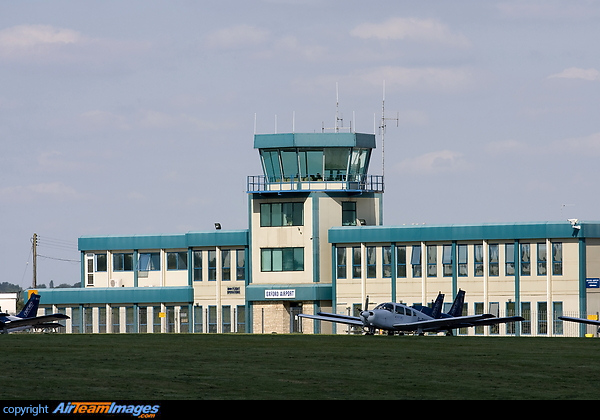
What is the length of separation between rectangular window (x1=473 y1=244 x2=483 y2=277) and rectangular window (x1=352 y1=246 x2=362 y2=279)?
847cm

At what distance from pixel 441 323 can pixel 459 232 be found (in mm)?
17916

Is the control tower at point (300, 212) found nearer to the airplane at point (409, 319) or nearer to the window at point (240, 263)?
the window at point (240, 263)

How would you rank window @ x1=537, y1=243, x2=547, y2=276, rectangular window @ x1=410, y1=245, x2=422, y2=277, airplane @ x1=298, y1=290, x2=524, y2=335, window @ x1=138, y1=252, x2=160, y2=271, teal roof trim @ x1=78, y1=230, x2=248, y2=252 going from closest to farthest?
1. airplane @ x1=298, y1=290, x2=524, y2=335
2. window @ x1=537, y1=243, x2=547, y2=276
3. rectangular window @ x1=410, y1=245, x2=422, y2=277
4. teal roof trim @ x1=78, y1=230, x2=248, y2=252
5. window @ x1=138, y1=252, x2=160, y2=271

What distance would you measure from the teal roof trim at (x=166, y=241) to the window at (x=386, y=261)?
35.8 feet

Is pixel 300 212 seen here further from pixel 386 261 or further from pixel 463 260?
pixel 463 260

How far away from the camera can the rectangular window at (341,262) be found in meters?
82.8

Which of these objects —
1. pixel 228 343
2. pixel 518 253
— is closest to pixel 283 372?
pixel 228 343

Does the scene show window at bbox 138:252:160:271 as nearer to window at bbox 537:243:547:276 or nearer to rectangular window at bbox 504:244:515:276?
rectangular window at bbox 504:244:515:276

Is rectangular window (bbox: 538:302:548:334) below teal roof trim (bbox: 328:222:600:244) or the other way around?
below

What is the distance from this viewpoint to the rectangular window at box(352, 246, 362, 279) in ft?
270

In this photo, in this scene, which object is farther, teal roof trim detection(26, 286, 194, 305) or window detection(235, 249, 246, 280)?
teal roof trim detection(26, 286, 194, 305)

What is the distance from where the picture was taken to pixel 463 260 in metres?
78.6

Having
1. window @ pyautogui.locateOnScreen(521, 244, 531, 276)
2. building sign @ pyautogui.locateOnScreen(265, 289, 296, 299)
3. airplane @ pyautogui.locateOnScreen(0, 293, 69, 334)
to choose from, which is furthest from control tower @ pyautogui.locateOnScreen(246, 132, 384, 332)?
airplane @ pyautogui.locateOnScreen(0, 293, 69, 334)

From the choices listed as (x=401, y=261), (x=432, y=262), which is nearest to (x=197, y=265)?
(x=401, y=261)
